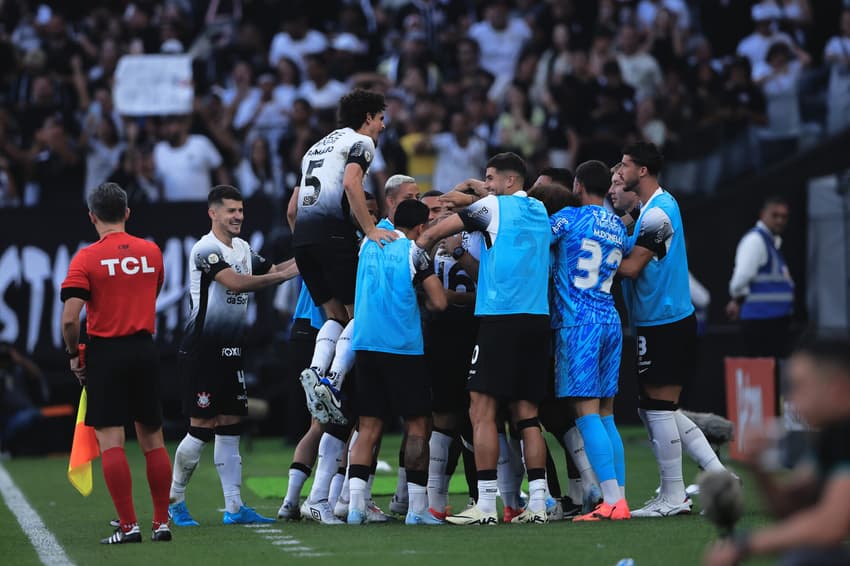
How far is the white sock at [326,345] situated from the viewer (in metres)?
10.2

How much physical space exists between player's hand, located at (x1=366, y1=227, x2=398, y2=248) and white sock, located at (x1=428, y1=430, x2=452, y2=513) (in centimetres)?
151

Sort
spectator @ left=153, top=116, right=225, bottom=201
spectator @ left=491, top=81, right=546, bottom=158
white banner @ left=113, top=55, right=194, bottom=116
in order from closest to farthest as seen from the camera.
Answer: spectator @ left=491, top=81, right=546, bottom=158
spectator @ left=153, top=116, right=225, bottom=201
white banner @ left=113, top=55, right=194, bottom=116

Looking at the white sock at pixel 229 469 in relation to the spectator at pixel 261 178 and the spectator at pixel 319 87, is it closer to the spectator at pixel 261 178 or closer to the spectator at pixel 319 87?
the spectator at pixel 261 178

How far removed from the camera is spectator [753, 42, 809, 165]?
18.6 meters

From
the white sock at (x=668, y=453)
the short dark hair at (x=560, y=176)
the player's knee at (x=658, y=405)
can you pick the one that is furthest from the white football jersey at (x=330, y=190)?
the white sock at (x=668, y=453)

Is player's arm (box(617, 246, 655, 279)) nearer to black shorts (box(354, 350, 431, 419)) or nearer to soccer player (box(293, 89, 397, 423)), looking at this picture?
black shorts (box(354, 350, 431, 419))

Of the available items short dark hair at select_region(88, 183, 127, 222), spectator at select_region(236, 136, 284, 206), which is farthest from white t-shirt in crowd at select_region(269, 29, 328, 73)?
short dark hair at select_region(88, 183, 127, 222)

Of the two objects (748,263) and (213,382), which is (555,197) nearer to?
(213,382)

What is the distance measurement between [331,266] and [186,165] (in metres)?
9.94

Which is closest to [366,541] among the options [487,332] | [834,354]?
[487,332]

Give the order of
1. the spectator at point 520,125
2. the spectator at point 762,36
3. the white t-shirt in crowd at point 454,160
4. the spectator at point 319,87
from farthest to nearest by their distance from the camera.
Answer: the spectator at point 762,36, the spectator at point 319,87, the spectator at point 520,125, the white t-shirt in crowd at point 454,160

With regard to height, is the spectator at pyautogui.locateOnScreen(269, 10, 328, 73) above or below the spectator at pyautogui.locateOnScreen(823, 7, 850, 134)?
above

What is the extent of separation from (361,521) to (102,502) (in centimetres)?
333

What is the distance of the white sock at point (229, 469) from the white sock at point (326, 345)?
895mm
